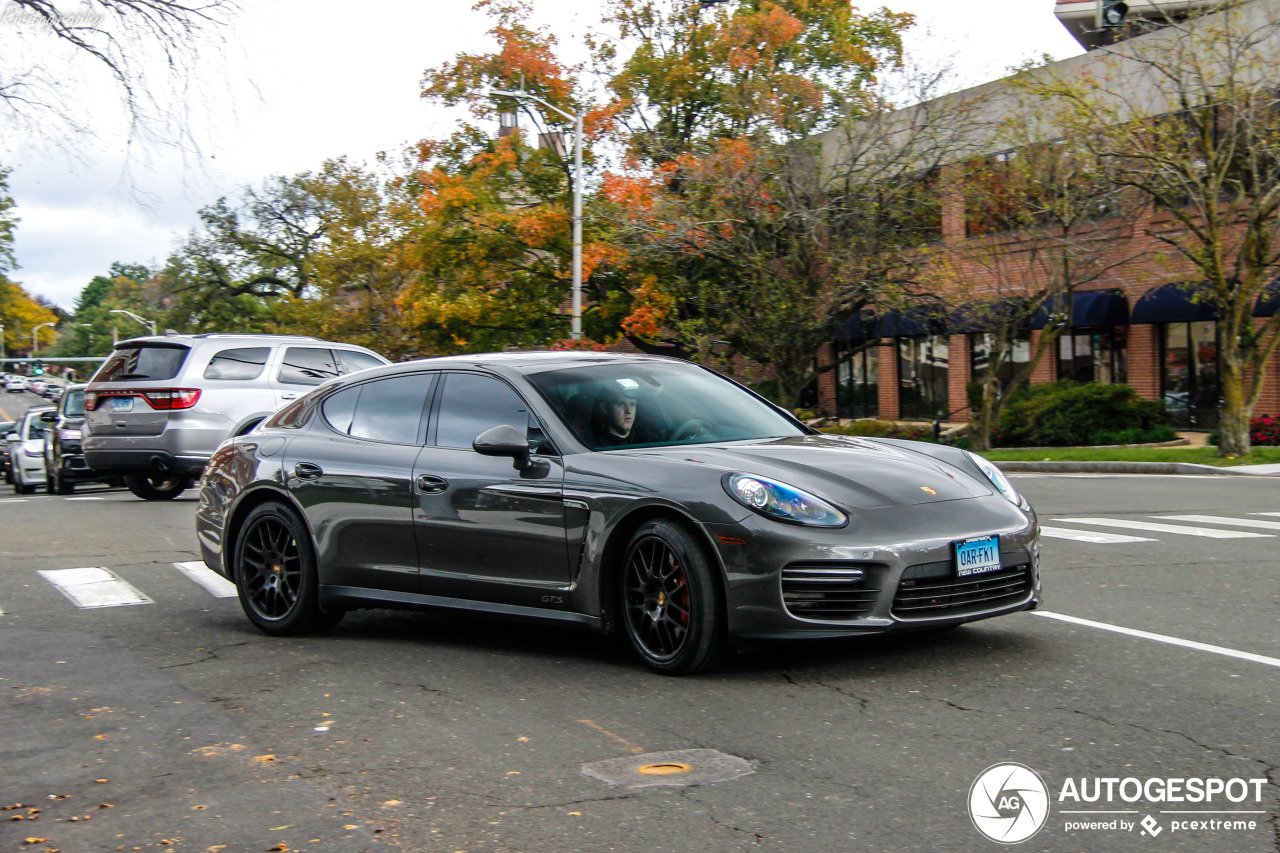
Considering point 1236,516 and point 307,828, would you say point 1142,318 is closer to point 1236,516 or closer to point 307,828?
point 1236,516

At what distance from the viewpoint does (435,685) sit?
19.7 ft

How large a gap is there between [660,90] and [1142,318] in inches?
561

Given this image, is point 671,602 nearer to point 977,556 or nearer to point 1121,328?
point 977,556

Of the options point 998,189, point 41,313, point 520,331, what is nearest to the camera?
point 998,189

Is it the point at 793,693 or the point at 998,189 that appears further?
the point at 998,189

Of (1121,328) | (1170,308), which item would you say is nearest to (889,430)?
(1121,328)

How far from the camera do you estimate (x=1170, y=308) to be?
29594mm

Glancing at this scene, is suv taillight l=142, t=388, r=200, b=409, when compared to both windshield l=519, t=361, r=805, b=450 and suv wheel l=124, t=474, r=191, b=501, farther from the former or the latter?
windshield l=519, t=361, r=805, b=450

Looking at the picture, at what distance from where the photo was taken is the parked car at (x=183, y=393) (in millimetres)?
15430

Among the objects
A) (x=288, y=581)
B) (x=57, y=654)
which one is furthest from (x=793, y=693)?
(x=57, y=654)

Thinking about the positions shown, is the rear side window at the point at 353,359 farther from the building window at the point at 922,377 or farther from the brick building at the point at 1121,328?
the building window at the point at 922,377

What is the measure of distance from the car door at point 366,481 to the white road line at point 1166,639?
3.43m

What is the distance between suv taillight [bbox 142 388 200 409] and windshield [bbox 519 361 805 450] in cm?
983

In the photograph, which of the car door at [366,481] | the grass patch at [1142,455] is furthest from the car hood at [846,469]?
the grass patch at [1142,455]
